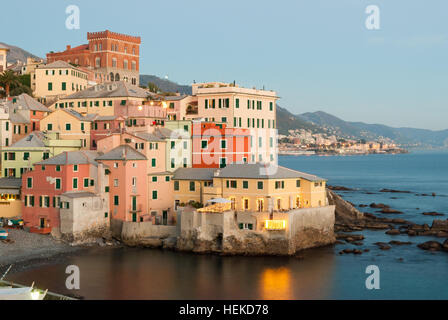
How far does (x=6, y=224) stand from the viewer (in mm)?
66438

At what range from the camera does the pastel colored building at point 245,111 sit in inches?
3127

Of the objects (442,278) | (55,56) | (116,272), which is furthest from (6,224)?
(55,56)

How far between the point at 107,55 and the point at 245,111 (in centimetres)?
4868

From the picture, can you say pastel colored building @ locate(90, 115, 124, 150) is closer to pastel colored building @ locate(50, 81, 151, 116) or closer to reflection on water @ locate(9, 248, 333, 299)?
pastel colored building @ locate(50, 81, 151, 116)

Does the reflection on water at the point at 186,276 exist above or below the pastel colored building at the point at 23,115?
below

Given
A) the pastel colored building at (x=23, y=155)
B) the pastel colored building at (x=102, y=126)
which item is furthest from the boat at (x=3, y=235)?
the pastel colored building at (x=102, y=126)

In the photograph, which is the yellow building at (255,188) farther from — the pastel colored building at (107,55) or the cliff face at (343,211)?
the pastel colored building at (107,55)

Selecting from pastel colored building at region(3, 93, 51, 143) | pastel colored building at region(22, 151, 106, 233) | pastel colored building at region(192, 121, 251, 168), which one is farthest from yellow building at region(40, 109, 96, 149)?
pastel colored building at region(192, 121, 251, 168)

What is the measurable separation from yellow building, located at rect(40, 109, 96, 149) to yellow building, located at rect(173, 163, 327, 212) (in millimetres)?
17386

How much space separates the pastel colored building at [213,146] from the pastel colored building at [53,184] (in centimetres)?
1310

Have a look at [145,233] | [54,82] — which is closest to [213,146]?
[145,233]

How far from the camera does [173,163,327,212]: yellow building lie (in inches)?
2458
